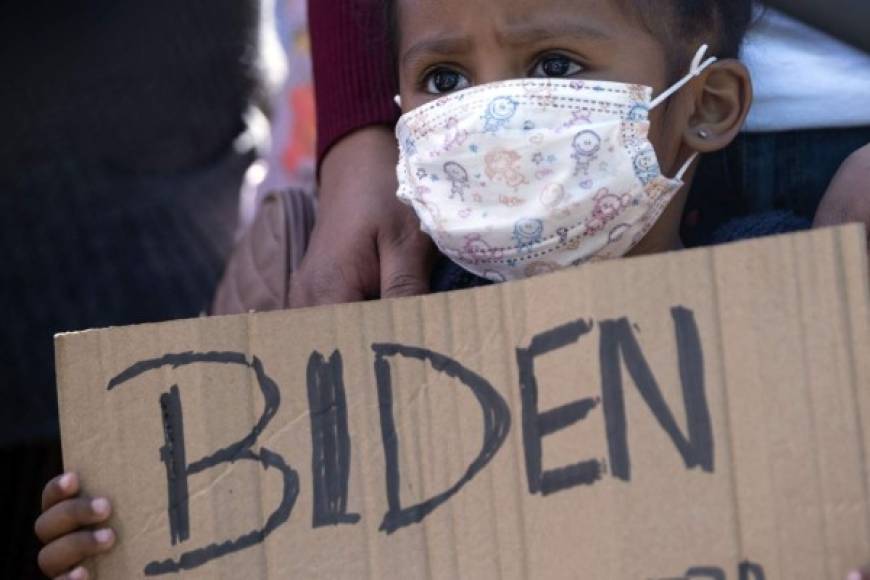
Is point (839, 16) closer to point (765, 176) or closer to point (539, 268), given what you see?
point (765, 176)

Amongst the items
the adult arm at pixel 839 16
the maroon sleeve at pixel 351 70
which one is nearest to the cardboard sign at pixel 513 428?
the maroon sleeve at pixel 351 70

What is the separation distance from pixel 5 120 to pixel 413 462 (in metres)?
1.24

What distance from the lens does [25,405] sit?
8.07 ft

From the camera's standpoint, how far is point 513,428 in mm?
1533

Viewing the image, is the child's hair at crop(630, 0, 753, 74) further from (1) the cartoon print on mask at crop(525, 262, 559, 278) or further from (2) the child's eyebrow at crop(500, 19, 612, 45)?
(1) the cartoon print on mask at crop(525, 262, 559, 278)

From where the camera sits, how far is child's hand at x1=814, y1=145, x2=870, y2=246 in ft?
6.05

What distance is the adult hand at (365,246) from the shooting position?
7.02 feet

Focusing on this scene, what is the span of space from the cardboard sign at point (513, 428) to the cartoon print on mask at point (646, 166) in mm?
394

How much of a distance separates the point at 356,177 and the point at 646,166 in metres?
0.56

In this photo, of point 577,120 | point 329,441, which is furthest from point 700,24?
point 329,441

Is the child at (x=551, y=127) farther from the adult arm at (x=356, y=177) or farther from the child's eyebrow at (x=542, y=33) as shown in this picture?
the adult arm at (x=356, y=177)

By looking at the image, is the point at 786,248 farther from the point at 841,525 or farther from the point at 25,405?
the point at 25,405

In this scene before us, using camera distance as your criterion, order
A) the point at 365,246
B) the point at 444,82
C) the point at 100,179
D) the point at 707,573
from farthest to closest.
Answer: the point at 100,179 → the point at 365,246 → the point at 444,82 → the point at 707,573

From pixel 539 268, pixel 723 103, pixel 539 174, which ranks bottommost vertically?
pixel 539 268
